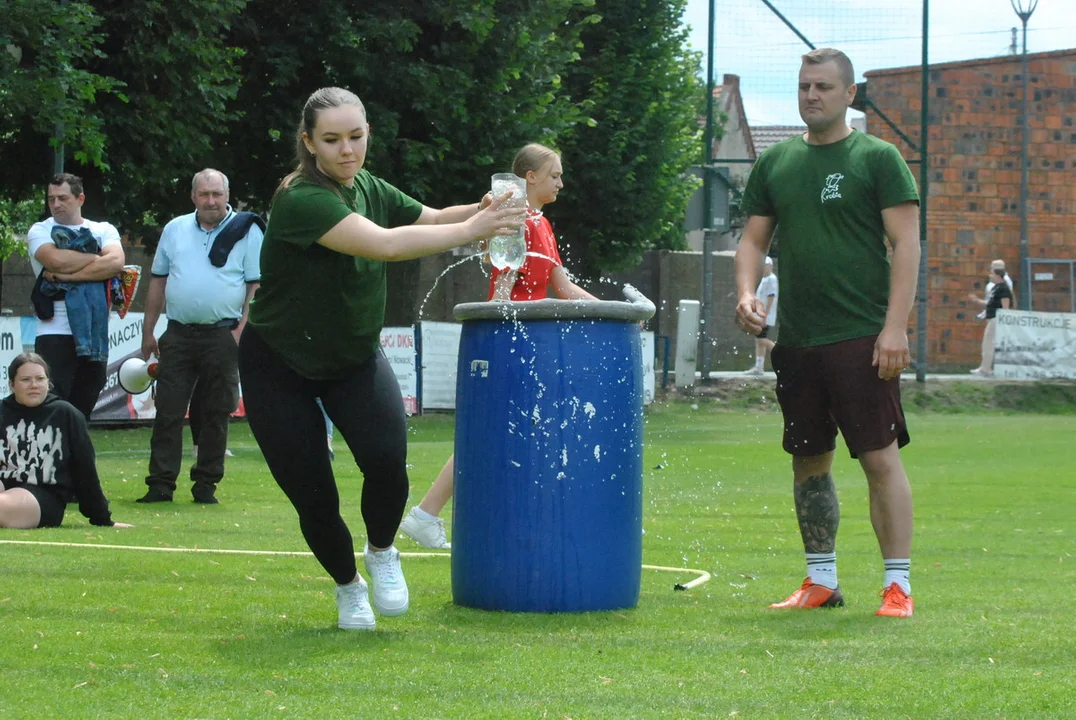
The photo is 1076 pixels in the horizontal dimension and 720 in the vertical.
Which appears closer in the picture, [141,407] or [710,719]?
[710,719]

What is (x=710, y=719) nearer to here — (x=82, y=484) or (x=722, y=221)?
(x=82, y=484)

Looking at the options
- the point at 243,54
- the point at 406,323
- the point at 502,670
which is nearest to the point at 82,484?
the point at 502,670

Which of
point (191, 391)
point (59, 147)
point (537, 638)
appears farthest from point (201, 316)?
point (59, 147)

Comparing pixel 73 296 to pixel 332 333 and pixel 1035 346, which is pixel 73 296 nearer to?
pixel 332 333

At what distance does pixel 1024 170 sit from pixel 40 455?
98.6 ft

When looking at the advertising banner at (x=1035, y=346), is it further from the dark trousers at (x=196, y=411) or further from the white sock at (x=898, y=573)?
Answer: the white sock at (x=898, y=573)

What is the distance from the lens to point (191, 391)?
10039 mm

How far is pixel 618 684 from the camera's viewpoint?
14.0 feet

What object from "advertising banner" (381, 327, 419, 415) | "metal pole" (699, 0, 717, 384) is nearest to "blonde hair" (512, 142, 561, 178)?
"advertising banner" (381, 327, 419, 415)

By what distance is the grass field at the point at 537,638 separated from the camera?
13.3 feet

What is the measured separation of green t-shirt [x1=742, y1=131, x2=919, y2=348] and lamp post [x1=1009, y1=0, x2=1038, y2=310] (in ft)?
96.1

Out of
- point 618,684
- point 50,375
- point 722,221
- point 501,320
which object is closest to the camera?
point 618,684

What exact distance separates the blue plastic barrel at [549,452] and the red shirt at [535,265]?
49.0 inches

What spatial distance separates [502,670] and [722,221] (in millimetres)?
19166
